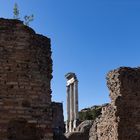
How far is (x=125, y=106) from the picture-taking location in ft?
43.9

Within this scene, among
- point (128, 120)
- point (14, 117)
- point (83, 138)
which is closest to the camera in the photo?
point (14, 117)

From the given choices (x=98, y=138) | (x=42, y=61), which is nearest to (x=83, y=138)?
(x=98, y=138)

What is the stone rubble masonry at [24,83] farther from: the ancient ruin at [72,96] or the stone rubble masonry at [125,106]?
the ancient ruin at [72,96]

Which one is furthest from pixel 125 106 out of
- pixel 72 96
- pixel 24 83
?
pixel 72 96

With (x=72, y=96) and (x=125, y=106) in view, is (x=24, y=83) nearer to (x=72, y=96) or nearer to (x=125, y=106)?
(x=125, y=106)

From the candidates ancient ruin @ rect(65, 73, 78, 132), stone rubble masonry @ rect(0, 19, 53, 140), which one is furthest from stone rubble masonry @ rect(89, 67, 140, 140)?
ancient ruin @ rect(65, 73, 78, 132)

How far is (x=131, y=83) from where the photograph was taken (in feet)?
44.1

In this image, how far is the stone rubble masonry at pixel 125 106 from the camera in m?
13.1

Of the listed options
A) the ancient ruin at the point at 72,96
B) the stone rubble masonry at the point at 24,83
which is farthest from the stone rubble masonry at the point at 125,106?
the ancient ruin at the point at 72,96

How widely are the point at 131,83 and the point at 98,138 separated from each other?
2600 millimetres

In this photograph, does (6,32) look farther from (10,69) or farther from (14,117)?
(14,117)

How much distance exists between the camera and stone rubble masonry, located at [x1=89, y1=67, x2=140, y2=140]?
13.1m

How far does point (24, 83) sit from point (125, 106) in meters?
6.04

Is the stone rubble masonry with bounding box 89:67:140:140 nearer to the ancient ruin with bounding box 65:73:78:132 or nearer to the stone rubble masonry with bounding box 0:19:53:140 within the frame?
the stone rubble masonry with bounding box 0:19:53:140
